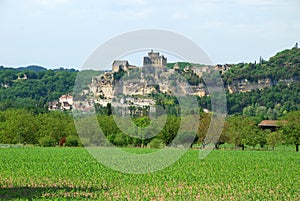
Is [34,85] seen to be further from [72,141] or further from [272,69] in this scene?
[72,141]

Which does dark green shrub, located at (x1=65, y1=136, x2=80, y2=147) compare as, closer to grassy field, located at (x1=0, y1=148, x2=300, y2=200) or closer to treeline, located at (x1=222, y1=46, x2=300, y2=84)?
grassy field, located at (x1=0, y1=148, x2=300, y2=200)

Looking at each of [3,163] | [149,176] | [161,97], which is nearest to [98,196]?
[149,176]

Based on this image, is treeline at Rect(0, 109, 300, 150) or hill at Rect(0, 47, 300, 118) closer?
treeline at Rect(0, 109, 300, 150)

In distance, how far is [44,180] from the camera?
29047mm

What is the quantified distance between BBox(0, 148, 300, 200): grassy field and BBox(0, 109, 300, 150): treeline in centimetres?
3119

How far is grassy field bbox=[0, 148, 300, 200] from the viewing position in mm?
23828

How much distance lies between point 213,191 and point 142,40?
336 inches

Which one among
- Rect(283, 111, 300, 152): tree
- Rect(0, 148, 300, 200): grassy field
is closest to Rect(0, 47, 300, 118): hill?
Rect(283, 111, 300, 152): tree

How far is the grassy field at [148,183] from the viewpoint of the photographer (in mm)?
23828

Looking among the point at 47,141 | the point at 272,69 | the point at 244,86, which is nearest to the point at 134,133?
the point at 47,141

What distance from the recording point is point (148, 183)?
28.9 meters

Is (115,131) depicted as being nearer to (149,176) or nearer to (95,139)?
(95,139)

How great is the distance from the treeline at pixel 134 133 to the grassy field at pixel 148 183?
31187mm

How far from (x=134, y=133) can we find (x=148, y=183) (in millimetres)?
41082
